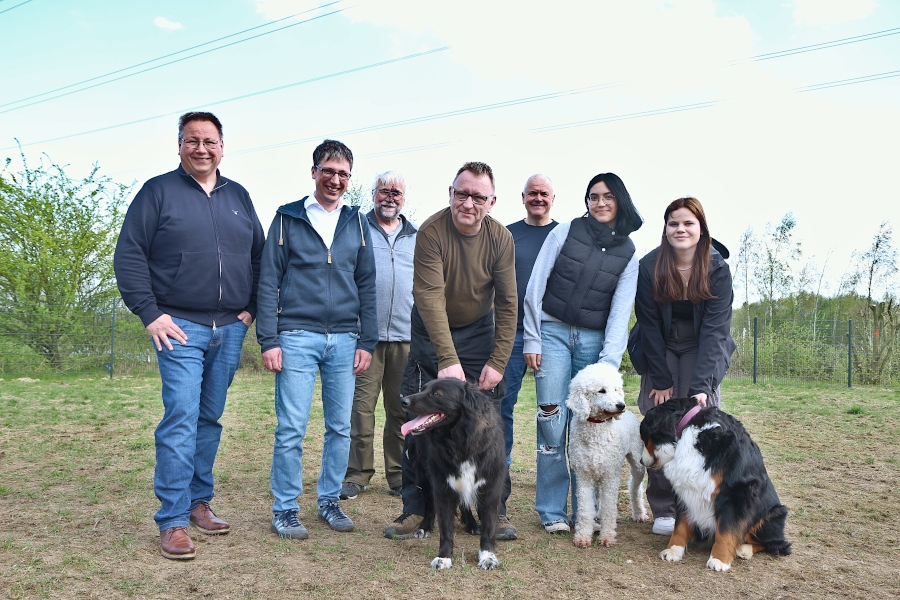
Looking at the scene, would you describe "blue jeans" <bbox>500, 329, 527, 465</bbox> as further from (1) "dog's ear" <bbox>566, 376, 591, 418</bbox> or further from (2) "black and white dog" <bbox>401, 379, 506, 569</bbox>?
(2) "black and white dog" <bbox>401, 379, 506, 569</bbox>

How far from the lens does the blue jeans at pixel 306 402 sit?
376 centimetres

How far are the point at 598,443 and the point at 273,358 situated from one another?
1.97 meters

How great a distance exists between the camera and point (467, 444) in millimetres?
3309

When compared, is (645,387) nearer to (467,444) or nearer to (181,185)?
(467,444)

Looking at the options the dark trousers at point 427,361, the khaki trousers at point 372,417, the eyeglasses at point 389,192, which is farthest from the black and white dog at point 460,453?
the eyeglasses at point 389,192

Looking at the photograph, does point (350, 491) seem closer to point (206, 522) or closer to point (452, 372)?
point (206, 522)

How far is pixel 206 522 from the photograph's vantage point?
12.5ft

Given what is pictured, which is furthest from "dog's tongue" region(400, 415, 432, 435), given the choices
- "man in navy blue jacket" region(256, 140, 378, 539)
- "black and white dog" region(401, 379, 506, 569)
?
"man in navy blue jacket" region(256, 140, 378, 539)

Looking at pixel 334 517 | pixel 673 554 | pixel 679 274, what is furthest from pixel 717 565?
pixel 334 517

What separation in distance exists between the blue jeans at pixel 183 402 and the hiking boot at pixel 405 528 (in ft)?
3.90

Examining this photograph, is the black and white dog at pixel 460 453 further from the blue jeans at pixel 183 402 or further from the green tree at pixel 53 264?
the green tree at pixel 53 264

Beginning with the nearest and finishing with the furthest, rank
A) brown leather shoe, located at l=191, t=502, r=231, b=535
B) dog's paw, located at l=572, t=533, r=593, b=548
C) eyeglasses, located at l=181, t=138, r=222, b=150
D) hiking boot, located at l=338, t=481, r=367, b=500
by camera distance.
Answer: eyeglasses, located at l=181, t=138, r=222, b=150
dog's paw, located at l=572, t=533, r=593, b=548
brown leather shoe, located at l=191, t=502, r=231, b=535
hiking boot, located at l=338, t=481, r=367, b=500

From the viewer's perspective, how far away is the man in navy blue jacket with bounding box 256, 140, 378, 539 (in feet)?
12.3

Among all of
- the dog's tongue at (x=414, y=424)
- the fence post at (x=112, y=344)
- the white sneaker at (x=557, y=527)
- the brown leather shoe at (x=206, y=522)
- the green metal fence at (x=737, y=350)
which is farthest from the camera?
the fence post at (x=112, y=344)
